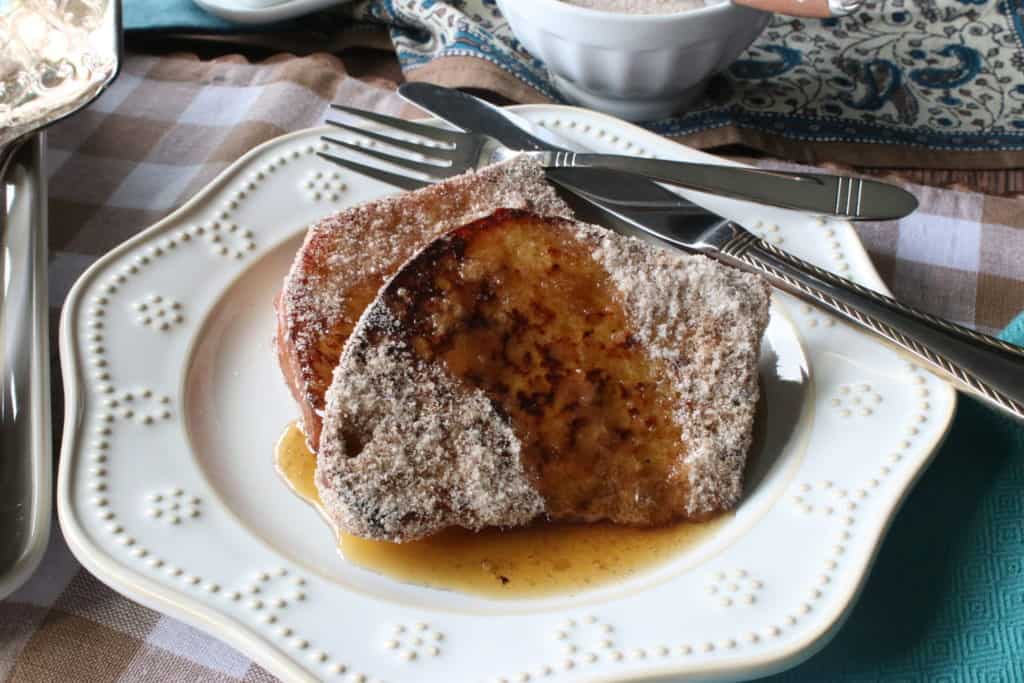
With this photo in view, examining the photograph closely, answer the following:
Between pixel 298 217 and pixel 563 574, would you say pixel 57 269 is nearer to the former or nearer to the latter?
pixel 298 217

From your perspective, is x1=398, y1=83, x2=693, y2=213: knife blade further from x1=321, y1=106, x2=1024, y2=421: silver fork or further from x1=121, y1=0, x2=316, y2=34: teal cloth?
x1=121, y1=0, x2=316, y2=34: teal cloth

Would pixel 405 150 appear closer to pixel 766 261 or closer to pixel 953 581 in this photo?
pixel 766 261

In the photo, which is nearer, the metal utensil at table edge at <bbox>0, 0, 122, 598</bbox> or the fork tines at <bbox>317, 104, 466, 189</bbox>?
the metal utensil at table edge at <bbox>0, 0, 122, 598</bbox>

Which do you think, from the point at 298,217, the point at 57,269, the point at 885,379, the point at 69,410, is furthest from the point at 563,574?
the point at 57,269

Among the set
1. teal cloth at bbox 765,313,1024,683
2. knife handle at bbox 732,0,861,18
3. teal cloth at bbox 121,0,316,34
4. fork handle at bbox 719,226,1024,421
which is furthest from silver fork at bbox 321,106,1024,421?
teal cloth at bbox 121,0,316,34

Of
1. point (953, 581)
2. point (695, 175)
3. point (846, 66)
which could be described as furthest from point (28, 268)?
point (846, 66)

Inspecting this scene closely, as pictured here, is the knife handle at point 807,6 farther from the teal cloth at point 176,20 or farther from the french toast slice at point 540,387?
the teal cloth at point 176,20

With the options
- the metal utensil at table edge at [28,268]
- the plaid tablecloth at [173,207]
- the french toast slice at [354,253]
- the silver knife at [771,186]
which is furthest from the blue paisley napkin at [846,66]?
the french toast slice at [354,253]
